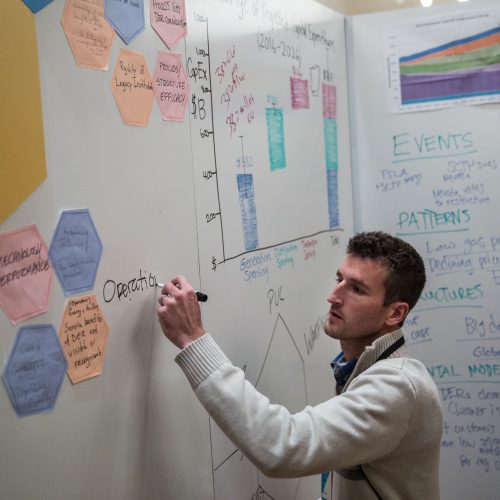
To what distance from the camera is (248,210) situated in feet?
5.31

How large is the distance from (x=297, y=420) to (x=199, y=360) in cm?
23

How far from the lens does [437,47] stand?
2.29 metres

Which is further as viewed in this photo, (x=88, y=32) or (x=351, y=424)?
(x=351, y=424)

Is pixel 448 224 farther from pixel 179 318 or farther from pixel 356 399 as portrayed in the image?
pixel 179 318

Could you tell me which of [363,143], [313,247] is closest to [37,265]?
[313,247]

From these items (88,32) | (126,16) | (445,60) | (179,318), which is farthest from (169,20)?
(445,60)

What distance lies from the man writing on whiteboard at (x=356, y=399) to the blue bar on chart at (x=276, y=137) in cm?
33

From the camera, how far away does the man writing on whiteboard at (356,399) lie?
1.19 metres

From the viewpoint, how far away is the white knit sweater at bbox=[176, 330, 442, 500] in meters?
1.18

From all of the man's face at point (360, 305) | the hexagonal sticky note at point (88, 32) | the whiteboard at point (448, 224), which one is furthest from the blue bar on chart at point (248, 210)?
the whiteboard at point (448, 224)

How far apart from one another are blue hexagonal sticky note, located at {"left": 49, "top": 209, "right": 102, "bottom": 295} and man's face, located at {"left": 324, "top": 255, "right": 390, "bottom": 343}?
2.03ft

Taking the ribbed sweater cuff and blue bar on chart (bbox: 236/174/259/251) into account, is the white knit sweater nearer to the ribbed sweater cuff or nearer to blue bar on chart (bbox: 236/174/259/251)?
the ribbed sweater cuff

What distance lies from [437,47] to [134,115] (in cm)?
145

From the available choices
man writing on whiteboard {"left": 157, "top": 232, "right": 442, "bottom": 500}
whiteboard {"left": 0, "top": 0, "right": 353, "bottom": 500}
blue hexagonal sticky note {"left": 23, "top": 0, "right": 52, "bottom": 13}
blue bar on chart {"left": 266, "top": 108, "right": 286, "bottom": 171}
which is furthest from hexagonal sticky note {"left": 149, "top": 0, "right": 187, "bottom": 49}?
man writing on whiteboard {"left": 157, "top": 232, "right": 442, "bottom": 500}
